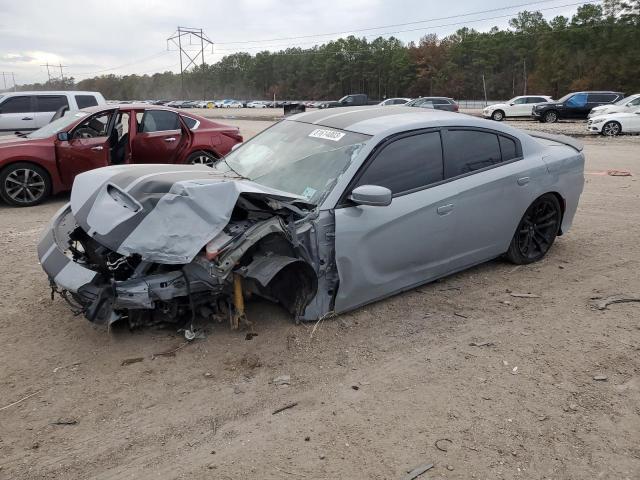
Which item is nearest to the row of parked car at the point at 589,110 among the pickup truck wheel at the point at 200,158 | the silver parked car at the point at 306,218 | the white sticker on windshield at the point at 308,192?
the pickup truck wheel at the point at 200,158

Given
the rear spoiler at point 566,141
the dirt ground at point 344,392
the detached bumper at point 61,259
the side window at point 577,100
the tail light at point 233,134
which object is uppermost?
the side window at point 577,100

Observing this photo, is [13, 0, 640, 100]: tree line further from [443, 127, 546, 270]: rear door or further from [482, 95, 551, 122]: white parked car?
[443, 127, 546, 270]: rear door

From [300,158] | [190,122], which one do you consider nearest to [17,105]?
[190,122]

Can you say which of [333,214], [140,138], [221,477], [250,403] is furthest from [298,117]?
[140,138]

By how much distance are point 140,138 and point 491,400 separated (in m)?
7.27

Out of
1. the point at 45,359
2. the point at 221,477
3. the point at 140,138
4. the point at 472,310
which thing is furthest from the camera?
the point at 140,138

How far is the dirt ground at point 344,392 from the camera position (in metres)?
2.61

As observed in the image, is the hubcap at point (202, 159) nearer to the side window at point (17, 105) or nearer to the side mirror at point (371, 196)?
the side mirror at point (371, 196)

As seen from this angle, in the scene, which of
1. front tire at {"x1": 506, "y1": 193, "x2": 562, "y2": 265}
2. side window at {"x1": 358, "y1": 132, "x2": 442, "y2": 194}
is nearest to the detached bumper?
side window at {"x1": 358, "y1": 132, "x2": 442, "y2": 194}

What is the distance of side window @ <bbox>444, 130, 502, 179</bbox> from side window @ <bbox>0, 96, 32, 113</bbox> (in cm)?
1252

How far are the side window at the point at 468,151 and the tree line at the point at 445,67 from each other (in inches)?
2623

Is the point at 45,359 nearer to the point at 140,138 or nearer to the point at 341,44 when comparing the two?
the point at 140,138

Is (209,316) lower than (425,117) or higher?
lower

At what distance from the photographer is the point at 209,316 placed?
3.91 m
